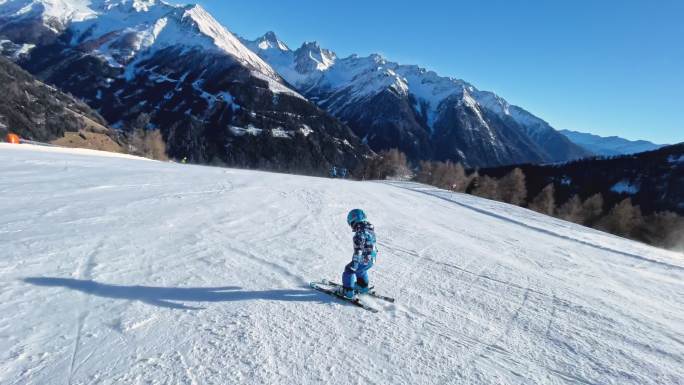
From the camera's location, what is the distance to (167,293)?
615 cm

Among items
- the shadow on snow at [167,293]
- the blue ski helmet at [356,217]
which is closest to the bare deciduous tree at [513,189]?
the blue ski helmet at [356,217]

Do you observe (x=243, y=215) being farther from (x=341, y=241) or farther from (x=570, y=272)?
(x=570, y=272)

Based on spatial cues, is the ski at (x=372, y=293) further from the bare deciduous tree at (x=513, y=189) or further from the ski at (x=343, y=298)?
the bare deciduous tree at (x=513, y=189)

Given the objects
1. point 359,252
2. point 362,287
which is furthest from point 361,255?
point 362,287

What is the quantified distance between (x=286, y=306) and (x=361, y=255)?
Answer: 159 centimetres

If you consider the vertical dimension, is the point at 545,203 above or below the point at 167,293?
below

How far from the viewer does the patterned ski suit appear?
6.66 m

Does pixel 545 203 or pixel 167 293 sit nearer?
pixel 167 293

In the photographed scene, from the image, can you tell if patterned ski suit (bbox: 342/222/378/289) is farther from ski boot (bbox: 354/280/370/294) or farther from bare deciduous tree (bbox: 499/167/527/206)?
bare deciduous tree (bbox: 499/167/527/206)

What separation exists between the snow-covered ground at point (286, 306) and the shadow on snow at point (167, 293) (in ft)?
0.11

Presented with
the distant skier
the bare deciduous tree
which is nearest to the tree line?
the bare deciduous tree

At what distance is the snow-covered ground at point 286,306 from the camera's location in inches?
178

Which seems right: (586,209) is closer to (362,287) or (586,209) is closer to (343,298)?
(362,287)

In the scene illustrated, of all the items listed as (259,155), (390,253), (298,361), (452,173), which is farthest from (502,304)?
(259,155)
